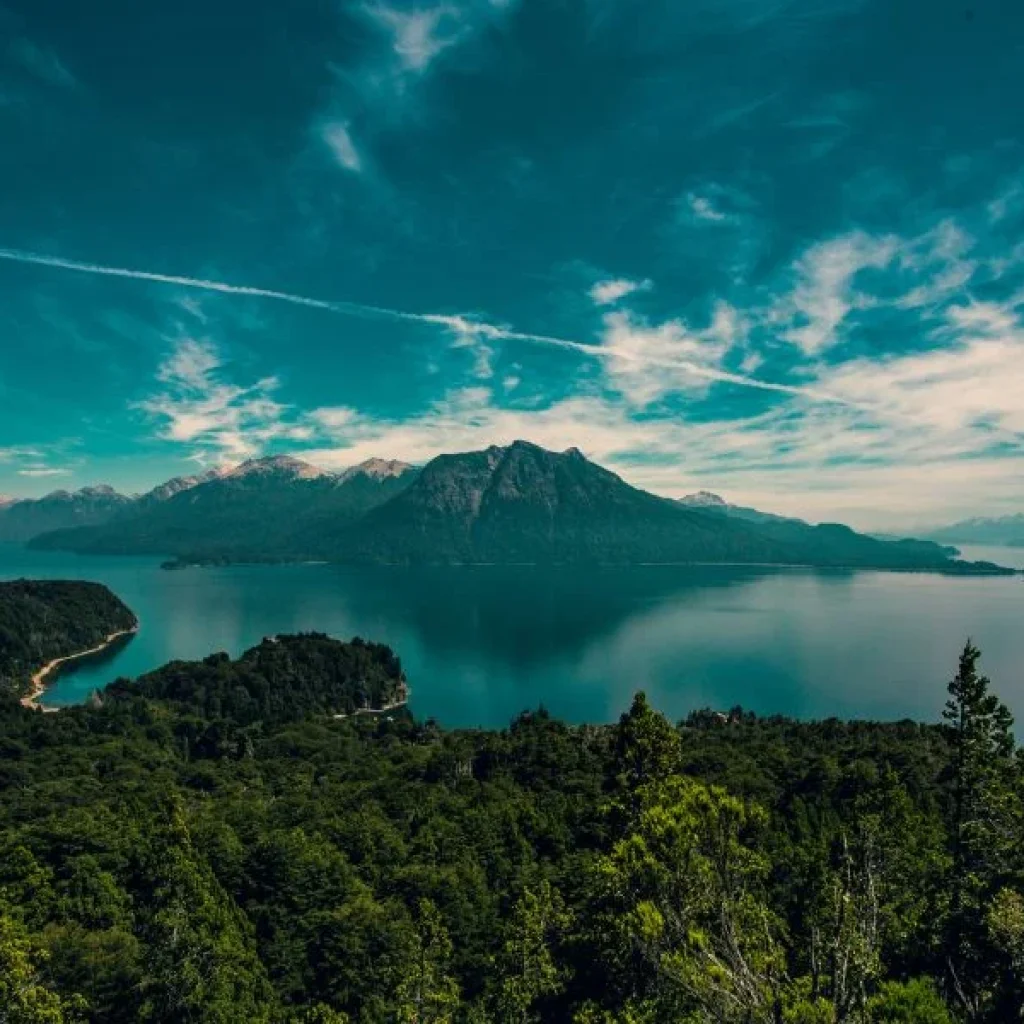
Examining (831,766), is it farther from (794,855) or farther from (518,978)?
(518,978)

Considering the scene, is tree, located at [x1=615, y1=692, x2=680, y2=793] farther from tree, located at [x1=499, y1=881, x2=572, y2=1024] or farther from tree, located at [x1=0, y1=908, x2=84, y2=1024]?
tree, located at [x1=0, y1=908, x2=84, y2=1024]

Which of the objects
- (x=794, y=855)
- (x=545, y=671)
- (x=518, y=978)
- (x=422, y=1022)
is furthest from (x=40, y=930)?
(x=545, y=671)

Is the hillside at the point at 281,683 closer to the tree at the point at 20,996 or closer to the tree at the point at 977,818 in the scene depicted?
the tree at the point at 20,996

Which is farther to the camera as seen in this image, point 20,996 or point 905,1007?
point 20,996

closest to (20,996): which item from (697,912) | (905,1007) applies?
(697,912)

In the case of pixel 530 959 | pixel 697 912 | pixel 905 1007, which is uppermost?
pixel 697 912

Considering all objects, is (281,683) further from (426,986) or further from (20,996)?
(20,996)

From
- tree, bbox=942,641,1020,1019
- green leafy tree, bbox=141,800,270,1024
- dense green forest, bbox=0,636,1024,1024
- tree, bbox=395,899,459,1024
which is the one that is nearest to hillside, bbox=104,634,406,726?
dense green forest, bbox=0,636,1024,1024
